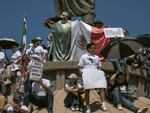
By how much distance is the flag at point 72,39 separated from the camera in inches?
723

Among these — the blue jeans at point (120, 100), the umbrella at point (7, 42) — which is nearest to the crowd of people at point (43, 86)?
the blue jeans at point (120, 100)

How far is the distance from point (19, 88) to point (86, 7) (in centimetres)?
673

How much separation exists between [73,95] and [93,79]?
62 centimetres

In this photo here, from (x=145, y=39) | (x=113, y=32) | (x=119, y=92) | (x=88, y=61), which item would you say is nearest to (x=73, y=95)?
(x=88, y=61)

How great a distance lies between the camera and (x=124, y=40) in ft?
56.6

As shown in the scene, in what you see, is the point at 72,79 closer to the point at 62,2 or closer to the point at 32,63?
the point at 32,63

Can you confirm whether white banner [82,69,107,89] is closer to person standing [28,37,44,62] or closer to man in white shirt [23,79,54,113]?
man in white shirt [23,79,54,113]

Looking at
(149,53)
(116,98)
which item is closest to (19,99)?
(116,98)

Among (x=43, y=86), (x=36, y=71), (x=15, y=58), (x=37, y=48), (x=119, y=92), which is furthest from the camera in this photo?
(x=15, y=58)

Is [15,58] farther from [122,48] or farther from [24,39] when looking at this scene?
[122,48]

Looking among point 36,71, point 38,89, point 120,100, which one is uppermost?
point 36,71

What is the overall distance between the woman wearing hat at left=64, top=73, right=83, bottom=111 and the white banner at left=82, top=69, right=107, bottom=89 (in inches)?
11.5

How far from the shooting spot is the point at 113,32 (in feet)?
60.8

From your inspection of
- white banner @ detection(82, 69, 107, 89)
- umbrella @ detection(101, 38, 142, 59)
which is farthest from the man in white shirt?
umbrella @ detection(101, 38, 142, 59)
